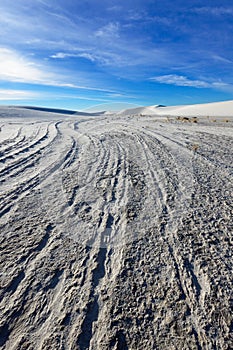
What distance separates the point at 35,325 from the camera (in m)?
2.00

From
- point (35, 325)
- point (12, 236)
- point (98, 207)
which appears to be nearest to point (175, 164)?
point (98, 207)

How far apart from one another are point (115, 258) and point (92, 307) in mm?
677

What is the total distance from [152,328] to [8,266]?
161cm

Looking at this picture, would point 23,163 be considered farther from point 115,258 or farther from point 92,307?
point 92,307

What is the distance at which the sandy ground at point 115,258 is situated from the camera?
1963 millimetres

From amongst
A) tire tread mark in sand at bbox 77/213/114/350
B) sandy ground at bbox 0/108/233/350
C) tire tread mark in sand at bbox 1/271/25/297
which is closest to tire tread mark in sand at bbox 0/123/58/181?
sandy ground at bbox 0/108/233/350

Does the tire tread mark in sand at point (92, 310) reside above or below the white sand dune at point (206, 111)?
below

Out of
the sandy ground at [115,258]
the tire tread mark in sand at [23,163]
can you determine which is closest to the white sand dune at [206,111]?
the tire tread mark in sand at [23,163]

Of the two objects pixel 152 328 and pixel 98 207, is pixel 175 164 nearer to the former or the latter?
pixel 98 207

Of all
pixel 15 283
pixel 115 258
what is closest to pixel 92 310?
pixel 115 258

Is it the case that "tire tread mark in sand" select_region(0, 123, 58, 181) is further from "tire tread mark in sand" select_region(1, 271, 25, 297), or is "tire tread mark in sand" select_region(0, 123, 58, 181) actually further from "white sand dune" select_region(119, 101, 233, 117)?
"white sand dune" select_region(119, 101, 233, 117)

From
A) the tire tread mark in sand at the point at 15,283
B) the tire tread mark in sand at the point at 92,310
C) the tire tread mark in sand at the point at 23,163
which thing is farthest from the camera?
the tire tread mark in sand at the point at 23,163

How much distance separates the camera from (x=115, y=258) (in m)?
2.77

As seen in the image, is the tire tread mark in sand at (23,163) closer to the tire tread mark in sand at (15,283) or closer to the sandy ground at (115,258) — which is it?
the sandy ground at (115,258)
